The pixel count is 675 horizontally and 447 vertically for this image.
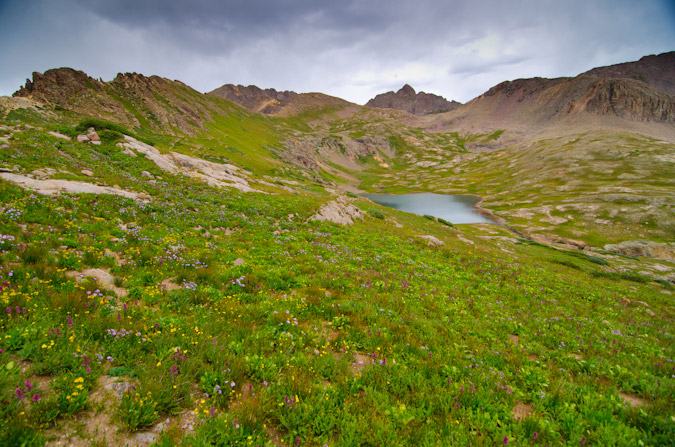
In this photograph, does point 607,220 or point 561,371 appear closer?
point 561,371

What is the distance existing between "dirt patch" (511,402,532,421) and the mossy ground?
45mm

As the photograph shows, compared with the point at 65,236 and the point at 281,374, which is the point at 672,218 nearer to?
the point at 281,374

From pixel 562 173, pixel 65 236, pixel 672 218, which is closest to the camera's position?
pixel 65 236

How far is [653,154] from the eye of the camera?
413 ft

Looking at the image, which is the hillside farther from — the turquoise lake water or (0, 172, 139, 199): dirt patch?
the turquoise lake water

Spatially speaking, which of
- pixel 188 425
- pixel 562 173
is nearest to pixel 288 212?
pixel 188 425

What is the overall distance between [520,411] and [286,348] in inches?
212

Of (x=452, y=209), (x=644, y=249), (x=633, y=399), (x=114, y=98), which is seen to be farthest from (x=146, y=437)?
(x=452, y=209)

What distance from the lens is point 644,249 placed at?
5772 centimetres

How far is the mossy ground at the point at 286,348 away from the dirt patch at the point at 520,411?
0.04m

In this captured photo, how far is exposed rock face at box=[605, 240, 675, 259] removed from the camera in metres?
55.8

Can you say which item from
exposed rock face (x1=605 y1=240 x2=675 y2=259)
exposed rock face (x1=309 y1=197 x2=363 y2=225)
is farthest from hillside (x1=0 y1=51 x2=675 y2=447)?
exposed rock face (x1=605 y1=240 x2=675 y2=259)

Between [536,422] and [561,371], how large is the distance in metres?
3.01

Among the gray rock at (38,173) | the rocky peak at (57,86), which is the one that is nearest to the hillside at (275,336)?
the gray rock at (38,173)
